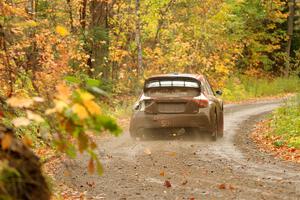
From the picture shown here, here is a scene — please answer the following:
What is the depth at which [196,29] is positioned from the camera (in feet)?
103

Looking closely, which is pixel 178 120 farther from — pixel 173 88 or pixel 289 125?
pixel 289 125

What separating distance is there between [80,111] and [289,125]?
13307 millimetres

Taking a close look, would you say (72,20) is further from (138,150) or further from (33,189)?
(33,189)

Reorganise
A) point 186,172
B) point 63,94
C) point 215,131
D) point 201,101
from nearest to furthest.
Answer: point 63,94, point 186,172, point 201,101, point 215,131

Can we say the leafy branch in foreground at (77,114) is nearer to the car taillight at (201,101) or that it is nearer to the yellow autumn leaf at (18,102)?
the yellow autumn leaf at (18,102)

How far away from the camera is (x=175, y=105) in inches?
562

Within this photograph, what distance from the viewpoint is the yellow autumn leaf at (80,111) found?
10.7 feet

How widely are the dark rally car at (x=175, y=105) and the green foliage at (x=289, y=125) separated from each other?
1870 mm

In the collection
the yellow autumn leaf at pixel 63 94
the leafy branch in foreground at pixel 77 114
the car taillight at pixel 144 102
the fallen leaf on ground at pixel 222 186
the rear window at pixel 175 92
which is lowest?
the fallen leaf on ground at pixel 222 186

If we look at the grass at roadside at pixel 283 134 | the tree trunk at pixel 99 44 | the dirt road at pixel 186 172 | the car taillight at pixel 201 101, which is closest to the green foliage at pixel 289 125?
the grass at roadside at pixel 283 134

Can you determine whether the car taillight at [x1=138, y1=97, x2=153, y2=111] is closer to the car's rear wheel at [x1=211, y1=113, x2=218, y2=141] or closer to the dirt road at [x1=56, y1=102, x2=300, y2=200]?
the dirt road at [x1=56, y1=102, x2=300, y2=200]

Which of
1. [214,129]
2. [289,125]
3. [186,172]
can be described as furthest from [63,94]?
[289,125]

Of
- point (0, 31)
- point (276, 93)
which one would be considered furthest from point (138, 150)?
point (276, 93)

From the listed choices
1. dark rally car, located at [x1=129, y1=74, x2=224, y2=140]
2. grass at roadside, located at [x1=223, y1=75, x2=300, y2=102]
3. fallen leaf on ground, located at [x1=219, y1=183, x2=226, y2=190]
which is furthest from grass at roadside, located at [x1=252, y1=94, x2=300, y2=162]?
grass at roadside, located at [x1=223, y1=75, x2=300, y2=102]
